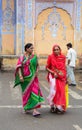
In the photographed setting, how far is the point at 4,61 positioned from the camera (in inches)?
800

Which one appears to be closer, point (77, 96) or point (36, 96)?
point (36, 96)

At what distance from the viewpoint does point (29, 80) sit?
8961mm

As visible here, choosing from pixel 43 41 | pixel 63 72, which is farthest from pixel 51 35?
pixel 63 72

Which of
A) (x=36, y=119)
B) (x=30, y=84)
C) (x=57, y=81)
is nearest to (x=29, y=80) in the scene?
(x=30, y=84)

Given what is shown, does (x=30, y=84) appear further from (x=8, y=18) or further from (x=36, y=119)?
(x=8, y=18)

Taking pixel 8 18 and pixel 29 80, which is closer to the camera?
pixel 29 80

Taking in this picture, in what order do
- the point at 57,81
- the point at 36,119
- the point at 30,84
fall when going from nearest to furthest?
the point at 36,119 → the point at 30,84 → the point at 57,81

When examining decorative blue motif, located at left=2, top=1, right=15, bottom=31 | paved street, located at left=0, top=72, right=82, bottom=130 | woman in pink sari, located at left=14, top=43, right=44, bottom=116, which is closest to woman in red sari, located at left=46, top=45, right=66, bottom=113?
paved street, located at left=0, top=72, right=82, bottom=130

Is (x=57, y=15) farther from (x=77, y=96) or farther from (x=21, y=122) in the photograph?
(x=21, y=122)

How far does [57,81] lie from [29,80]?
0.68 m

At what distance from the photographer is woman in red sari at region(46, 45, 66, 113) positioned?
9.12 meters

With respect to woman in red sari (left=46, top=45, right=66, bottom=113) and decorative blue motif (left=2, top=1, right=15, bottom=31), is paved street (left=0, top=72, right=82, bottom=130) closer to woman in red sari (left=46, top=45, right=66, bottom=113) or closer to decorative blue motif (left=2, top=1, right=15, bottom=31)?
woman in red sari (left=46, top=45, right=66, bottom=113)

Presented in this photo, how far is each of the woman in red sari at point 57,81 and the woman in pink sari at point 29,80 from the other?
350mm

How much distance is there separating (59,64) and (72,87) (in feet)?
16.5
